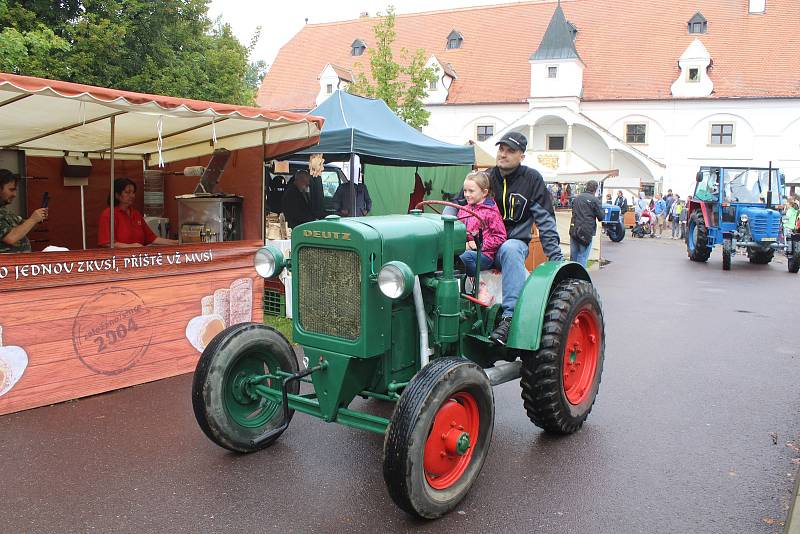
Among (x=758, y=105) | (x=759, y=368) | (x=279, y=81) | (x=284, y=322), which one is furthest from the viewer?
(x=279, y=81)

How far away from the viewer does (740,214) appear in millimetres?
15477

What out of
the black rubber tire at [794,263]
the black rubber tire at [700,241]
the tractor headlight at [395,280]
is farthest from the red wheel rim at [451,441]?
the black rubber tire at [700,241]

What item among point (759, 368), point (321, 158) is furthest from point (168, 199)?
point (759, 368)

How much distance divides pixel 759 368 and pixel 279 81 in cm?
4327

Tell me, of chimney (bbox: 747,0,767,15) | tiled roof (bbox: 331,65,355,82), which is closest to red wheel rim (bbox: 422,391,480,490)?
tiled roof (bbox: 331,65,355,82)

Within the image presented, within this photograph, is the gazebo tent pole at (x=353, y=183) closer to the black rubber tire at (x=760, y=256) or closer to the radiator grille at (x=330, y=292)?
the radiator grille at (x=330, y=292)

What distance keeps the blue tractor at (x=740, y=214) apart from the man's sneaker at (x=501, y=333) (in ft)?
41.0

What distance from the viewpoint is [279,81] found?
151 feet

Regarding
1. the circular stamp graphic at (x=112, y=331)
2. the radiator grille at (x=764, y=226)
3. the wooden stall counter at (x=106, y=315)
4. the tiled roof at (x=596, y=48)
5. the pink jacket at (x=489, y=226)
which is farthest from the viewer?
the tiled roof at (x=596, y=48)

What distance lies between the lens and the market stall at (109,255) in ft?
15.5

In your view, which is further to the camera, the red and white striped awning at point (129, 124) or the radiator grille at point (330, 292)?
the red and white striped awning at point (129, 124)

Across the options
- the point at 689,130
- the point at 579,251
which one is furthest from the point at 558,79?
the point at 579,251

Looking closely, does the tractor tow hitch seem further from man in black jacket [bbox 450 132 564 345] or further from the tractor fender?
man in black jacket [bbox 450 132 564 345]

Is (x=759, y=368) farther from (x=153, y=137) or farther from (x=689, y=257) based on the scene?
(x=689, y=257)
